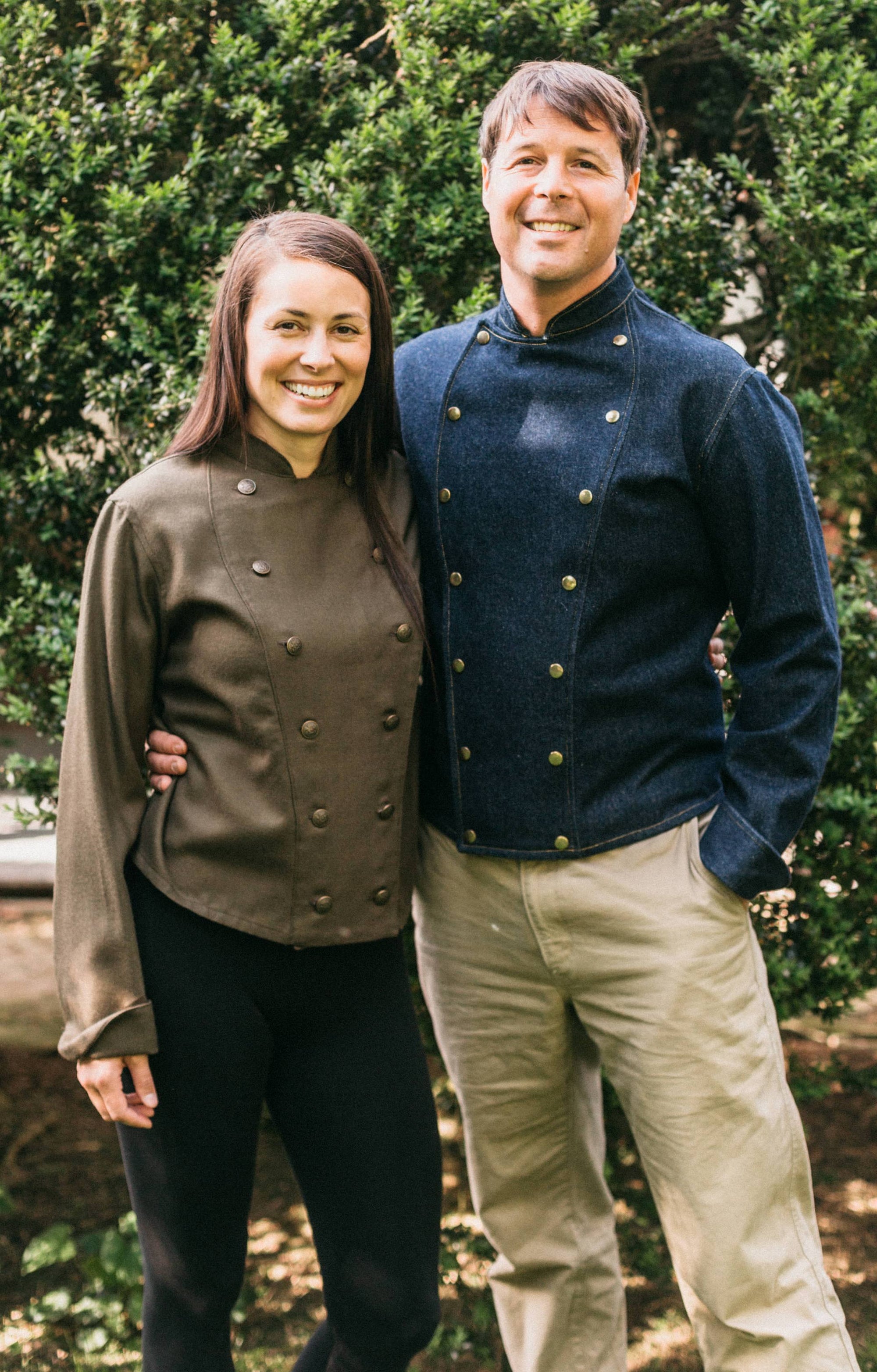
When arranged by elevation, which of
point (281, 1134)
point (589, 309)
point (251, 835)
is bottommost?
point (281, 1134)

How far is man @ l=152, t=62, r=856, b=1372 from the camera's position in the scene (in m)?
2.19

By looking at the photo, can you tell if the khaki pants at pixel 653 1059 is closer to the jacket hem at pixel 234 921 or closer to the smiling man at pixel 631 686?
the smiling man at pixel 631 686

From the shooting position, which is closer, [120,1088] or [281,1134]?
[120,1088]

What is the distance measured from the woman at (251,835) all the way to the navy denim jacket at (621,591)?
0.68ft

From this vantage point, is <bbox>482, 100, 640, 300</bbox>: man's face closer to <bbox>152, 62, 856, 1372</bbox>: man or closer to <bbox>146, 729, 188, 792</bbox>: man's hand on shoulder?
<bbox>152, 62, 856, 1372</bbox>: man

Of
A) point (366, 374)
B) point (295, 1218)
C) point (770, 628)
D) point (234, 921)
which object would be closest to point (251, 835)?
point (234, 921)

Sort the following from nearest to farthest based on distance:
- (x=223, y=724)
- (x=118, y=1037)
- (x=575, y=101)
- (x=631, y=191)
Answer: (x=118, y=1037)
(x=223, y=724)
(x=575, y=101)
(x=631, y=191)

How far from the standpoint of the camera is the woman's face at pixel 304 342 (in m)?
2.04

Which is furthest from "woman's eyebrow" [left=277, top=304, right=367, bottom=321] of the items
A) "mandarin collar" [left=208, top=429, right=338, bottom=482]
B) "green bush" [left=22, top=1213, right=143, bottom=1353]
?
"green bush" [left=22, top=1213, right=143, bottom=1353]

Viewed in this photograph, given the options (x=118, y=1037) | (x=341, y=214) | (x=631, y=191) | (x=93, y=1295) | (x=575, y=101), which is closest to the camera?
(x=118, y=1037)

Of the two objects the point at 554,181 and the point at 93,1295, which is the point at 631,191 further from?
the point at 93,1295

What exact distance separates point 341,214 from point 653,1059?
1.96 meters

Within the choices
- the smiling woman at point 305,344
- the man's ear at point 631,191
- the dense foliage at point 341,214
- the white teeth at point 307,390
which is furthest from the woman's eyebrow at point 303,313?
the dense foliage at point 341,214

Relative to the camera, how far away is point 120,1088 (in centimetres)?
199
